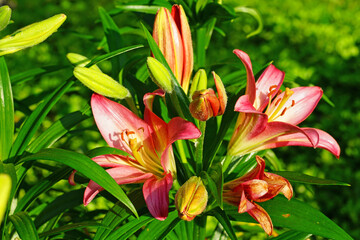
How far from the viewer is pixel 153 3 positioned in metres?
0.97

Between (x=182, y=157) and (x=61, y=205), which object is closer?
(x=182, y=157)

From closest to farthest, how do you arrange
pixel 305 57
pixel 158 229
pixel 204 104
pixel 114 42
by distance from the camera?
1. pixel 204 104
2. pixel 158 229
3. pixel 114 42
4. pixel 305 57

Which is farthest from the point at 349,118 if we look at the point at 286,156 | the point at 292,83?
the point at 292,83

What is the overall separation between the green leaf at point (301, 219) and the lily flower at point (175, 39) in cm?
26

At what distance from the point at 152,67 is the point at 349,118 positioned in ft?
6.31

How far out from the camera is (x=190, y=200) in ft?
2.02

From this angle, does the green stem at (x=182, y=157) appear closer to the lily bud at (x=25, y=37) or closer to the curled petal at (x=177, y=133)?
the curled petal at (x=177, y=133)

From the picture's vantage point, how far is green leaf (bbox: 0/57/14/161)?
77 centimetres

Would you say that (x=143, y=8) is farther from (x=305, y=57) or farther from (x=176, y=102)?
(x=305, y=57)

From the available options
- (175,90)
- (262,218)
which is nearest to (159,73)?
(175,90)

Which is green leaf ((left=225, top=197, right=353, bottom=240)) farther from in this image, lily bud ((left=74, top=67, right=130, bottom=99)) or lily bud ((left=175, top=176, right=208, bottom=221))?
lily bud ((left=74, top=67, right=130, bottom=99))

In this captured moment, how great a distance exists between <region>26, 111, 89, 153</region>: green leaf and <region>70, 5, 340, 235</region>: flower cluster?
162mm

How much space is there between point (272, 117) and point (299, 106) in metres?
0.06

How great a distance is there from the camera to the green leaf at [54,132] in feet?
2.70
